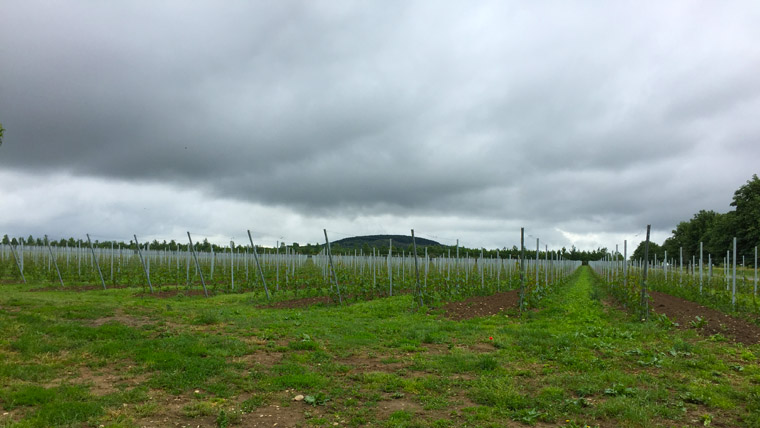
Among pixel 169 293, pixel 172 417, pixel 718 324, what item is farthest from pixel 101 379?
pixel 169 293

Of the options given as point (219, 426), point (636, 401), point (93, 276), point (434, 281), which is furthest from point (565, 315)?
point (93, 276)

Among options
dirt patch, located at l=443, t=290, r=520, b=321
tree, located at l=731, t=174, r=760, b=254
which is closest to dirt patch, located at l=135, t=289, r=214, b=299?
dirt patch, located at l=443, t=290, r=520, b=321

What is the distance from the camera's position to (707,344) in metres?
8.77

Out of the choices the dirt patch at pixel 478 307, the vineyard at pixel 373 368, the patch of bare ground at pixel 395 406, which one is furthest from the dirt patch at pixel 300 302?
the patch of bare ground at pixel 395 406

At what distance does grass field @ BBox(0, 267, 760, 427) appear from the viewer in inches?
194

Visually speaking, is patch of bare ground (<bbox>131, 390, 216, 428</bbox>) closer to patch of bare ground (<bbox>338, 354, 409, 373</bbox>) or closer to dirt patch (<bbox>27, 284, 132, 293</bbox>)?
patch of bare ground (<bbox>338, 354, 409, 373</bbox>)

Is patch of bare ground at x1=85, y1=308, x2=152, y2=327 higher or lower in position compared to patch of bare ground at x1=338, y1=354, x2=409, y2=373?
higher

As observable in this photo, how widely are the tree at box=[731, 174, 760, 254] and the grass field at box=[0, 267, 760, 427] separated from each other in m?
26.0

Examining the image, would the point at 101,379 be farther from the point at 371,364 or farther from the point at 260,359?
the point at 371,364

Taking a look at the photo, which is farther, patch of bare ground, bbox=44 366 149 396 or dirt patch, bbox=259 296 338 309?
dirt patch, bbox=259 296 338 309

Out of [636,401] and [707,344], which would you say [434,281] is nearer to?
[707,344]

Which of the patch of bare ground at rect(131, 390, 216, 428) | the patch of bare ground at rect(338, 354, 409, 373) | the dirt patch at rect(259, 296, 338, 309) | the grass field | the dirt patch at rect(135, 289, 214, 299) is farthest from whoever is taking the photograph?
the dirt patch at rect(135, 289, 214, 299)

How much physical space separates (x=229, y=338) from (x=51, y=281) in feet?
68.6

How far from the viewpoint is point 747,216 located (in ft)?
100
